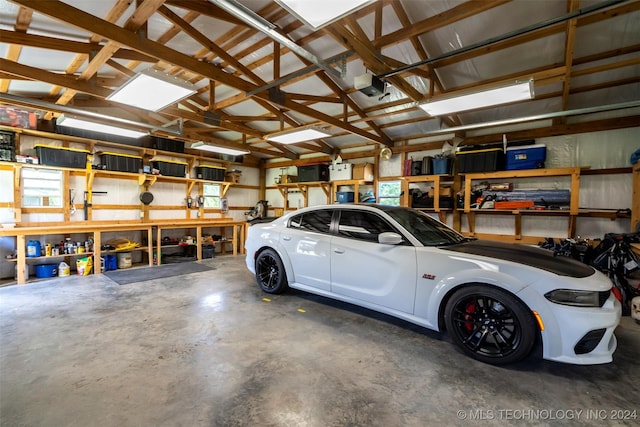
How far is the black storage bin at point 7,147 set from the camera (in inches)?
183

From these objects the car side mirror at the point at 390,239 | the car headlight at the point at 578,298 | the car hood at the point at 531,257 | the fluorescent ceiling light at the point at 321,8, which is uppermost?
the fluorescent ceiling light at the point at 321,8

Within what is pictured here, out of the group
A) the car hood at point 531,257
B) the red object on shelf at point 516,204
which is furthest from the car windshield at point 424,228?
the red object on shelf at point 516,204

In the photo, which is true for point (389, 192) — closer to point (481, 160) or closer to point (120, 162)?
point (481, 160)

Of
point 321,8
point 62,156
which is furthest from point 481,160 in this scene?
point 62,156

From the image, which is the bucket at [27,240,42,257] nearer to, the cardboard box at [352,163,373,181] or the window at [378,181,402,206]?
the cardboard box at [352,163,373,181]

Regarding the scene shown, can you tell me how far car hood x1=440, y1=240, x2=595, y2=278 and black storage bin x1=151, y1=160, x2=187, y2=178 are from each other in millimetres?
6406

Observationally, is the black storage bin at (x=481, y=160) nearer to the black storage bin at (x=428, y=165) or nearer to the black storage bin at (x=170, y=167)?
the black storage bin at (x=428, y=165)

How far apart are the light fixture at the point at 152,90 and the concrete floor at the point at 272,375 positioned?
2.50m

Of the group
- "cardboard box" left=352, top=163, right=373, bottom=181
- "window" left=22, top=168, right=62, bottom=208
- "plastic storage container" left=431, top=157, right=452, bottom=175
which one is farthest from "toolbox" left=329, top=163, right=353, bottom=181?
"window" left=22, top=168, right=62, bottom=208

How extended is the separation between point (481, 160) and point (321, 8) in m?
4.27

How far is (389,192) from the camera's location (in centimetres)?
670

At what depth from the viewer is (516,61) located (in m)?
3.71

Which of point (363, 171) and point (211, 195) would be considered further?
point (211, 195)

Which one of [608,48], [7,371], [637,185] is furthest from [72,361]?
[637,185]
